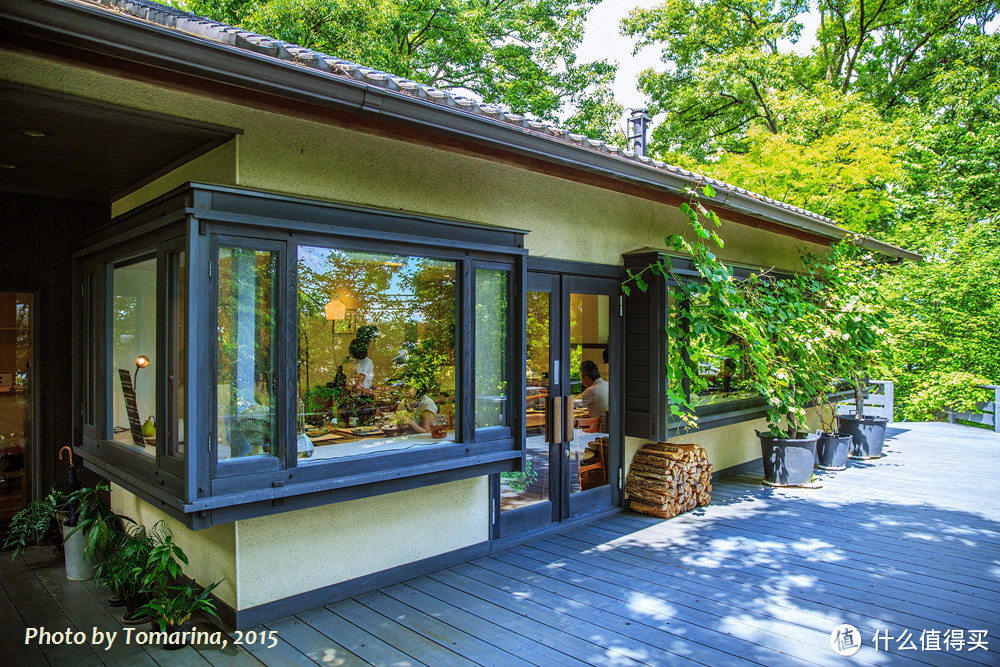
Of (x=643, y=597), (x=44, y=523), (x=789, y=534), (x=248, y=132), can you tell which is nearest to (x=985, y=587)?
(x=789, y=534)

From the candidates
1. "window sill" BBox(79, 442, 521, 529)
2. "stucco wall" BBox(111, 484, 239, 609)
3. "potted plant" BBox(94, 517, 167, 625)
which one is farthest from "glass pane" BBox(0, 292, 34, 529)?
"potted plant" BBox(94, 517, 167, 625)

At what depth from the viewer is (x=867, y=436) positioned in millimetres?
7703

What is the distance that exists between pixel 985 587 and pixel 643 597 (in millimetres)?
2037

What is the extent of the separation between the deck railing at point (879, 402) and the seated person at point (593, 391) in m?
5.62

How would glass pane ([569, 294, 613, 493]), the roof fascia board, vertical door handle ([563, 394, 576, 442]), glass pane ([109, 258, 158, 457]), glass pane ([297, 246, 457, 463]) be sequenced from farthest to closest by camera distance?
1. glass pane ([569, 294, 613, 493])
2. vertical door handle ([563, 394, 576, 442])
3. glass pane ([109, 258, 158, 457])
4. glass pane ([297, 246, 457, 463])
5. the roof fascia board

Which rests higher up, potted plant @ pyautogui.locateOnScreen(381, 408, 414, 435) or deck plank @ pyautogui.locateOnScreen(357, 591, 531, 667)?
potted plant @ pyautogui.locateOnScreen(381, 408, 414, 435)

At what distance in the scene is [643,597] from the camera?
3602 millimetres

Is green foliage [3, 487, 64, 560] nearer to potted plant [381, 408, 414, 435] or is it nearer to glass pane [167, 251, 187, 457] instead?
glass pane [167, 251, 187, 457]

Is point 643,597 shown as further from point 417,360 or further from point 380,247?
point 380,247

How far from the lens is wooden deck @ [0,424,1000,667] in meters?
2.97

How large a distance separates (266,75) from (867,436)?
779 centimetres

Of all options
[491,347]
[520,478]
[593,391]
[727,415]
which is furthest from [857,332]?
[491,347]

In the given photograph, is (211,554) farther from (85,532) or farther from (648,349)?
(648,349)

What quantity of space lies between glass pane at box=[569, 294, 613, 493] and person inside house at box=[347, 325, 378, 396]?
1618 millimetres
